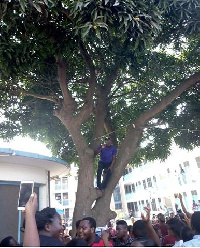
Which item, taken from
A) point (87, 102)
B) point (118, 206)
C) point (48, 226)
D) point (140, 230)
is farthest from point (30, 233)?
point (118, 206)

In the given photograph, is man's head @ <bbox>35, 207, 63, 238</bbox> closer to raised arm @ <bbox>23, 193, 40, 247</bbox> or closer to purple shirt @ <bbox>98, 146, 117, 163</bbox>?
raised arm @ <bbox>23, 193, 40, 247</bbox>

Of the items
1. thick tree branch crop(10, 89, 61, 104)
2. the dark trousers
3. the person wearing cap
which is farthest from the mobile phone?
thick tree branch crop(10, 89, 61, 104)

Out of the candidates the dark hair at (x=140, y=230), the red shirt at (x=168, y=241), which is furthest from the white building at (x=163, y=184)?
the dark hair at (x=140, y=230)

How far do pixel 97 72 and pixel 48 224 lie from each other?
5593mm

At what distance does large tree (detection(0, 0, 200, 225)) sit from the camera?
14.9 ft

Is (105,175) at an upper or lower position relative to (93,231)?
upper

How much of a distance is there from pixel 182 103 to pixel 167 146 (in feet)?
5.36

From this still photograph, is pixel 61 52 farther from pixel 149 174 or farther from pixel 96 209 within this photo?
pixel 149 174

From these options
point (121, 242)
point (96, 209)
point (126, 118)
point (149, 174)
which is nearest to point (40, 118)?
point (126, 118)

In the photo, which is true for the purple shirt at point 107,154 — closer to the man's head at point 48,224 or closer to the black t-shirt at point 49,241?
the man's head at point 48,224

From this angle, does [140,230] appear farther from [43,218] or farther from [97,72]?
[97,72]

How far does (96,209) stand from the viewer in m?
5.57

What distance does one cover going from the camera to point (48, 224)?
276 centimetres

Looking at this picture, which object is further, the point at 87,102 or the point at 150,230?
the point at 87,102
